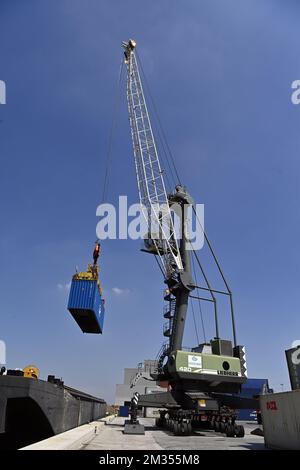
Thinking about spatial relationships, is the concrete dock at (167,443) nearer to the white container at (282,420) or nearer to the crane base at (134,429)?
the white container at (282,420)

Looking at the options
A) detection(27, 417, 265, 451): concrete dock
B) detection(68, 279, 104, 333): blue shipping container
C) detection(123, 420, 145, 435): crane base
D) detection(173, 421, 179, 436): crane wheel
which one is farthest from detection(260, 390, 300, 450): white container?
detection(68, 279, 104, 333): blue shipping container

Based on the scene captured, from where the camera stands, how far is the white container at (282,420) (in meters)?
12.6

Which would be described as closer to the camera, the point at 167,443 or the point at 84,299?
the point at 167,443

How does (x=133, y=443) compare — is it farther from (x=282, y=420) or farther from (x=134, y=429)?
(x=282, y=420)

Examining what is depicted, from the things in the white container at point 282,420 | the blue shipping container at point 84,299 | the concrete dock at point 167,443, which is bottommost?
the concrete dock at point 167,443

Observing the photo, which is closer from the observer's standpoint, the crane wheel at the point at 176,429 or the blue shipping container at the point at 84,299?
the crane wheel at the point at 176,429

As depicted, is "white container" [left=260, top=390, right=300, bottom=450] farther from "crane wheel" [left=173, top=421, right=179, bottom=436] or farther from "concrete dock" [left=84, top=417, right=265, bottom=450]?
"crane wheel" [left=173, top=421, right=179, bottom=436]

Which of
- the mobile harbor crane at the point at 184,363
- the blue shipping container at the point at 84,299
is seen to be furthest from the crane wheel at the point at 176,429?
the blue shipping container at the point at 84,299

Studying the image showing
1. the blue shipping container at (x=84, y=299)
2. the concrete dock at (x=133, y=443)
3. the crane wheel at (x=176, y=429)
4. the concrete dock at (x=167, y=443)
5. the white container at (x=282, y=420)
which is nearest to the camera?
the concrete dock at (x=133, y=443)

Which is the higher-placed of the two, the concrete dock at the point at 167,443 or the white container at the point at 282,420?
the white container at the point at 282,420

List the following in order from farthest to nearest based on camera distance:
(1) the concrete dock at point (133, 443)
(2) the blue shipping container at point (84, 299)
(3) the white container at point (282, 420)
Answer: (2) the blue shipping container at point (84, 299) < (3) the white container at point (282, 420) < (1) the concrete dock at point (133, 443)

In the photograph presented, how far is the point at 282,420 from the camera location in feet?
44.6

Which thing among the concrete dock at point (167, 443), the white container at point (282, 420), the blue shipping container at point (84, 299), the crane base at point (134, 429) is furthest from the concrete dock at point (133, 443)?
the blue shipping container at point (84, 299)

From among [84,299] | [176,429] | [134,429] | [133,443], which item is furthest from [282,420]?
[84,299]
